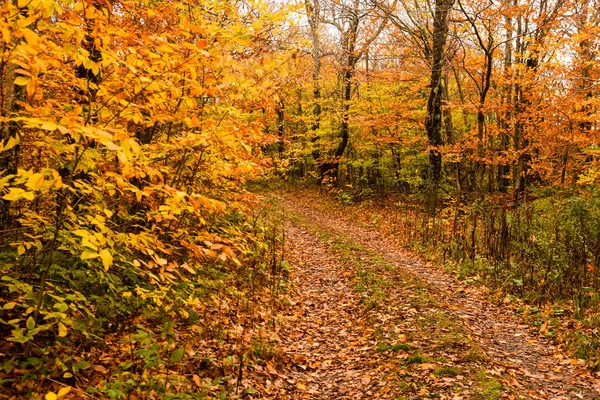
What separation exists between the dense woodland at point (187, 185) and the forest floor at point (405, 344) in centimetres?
63

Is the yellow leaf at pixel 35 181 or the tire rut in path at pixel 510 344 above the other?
the yellow leaf at pixel 35 181

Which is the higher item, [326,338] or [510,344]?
[510,344]

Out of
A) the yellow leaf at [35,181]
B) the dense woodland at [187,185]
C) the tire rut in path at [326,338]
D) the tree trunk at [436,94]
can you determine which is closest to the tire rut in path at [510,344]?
the dense woodland at [187,185]

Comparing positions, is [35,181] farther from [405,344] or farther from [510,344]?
[510,344]

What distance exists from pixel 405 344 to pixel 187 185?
4.11 m

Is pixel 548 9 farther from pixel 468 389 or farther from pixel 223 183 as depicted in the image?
pixel 468 389

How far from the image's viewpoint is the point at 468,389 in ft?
16.1

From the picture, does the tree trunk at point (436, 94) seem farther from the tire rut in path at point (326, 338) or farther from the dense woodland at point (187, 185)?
the tire rut in path at point (326, 338)

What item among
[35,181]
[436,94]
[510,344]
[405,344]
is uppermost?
[436,94]

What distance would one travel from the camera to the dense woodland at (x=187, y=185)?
136 inches

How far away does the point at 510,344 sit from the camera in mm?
6652

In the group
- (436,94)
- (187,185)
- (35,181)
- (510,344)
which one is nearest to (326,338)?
(510,344)

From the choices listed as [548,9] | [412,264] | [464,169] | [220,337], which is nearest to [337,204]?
[464,169]

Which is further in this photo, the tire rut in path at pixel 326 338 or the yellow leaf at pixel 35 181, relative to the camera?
the tire rut in path at pixel 326 338
